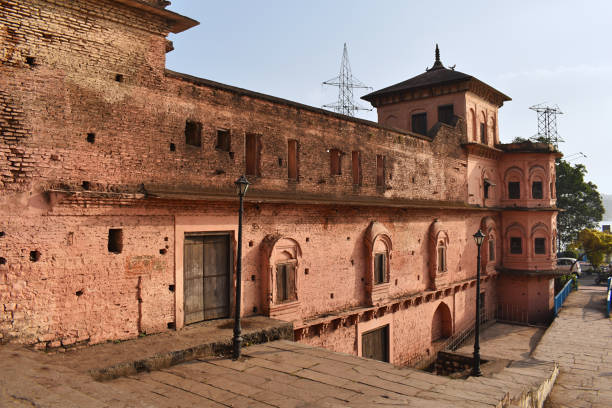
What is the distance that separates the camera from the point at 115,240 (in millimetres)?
9594

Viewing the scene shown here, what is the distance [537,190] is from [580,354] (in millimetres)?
11321

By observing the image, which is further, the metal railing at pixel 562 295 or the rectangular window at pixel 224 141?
the metal railing at pixel 562 295

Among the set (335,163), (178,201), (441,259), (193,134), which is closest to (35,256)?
(178,201)

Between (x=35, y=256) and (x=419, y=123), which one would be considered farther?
(x=419, y=123)

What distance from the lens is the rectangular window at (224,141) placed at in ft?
38.8

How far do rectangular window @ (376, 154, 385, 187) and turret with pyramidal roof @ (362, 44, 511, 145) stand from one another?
782cm

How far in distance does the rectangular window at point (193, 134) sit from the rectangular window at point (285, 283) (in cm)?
399

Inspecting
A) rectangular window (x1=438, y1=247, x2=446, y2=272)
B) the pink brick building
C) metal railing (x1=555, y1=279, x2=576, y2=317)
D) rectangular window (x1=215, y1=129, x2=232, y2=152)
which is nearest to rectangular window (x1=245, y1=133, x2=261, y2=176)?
the pink brick building

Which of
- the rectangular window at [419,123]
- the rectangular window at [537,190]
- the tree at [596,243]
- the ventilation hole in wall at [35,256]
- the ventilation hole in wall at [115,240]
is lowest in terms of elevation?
the tree at [596,243]

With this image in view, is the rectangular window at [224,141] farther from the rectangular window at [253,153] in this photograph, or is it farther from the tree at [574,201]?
the tree at [574,201]

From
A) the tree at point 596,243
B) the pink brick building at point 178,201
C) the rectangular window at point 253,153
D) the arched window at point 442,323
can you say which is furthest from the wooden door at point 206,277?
the tree at point 596,243

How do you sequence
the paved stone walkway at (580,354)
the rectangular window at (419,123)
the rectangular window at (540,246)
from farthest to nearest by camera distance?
the rectangular window at (540,246) < the rectangular window at (419,123) < the paved stone walkway at (580,354)

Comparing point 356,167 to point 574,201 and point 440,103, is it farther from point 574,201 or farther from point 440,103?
point 574,201

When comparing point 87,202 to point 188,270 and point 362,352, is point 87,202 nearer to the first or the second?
point 188,270
